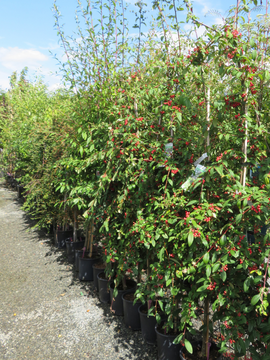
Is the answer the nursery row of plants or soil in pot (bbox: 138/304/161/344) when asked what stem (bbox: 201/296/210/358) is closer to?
the nursery row of plants

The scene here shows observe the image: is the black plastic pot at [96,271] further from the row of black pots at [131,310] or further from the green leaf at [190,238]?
the green leaf at [190,238]

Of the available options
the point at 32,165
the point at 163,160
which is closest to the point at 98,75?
the point at 163,160

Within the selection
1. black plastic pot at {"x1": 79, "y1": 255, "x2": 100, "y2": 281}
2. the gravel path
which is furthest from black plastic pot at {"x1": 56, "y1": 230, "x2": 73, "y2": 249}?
black plastic pot at {"x1": 79, "y1": 255, "x2": 100, "y2": 281}

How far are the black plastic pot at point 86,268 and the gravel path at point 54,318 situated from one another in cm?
8

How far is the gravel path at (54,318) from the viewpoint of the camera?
7.48 feet

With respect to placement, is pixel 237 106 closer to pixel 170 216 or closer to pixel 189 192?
pixel 189 192

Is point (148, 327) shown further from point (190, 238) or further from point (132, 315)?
point (190, 238)

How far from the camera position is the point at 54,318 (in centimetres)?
273

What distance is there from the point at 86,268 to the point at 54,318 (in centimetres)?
76

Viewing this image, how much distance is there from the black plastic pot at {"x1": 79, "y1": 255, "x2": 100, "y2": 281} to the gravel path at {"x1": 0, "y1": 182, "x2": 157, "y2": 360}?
82 mm

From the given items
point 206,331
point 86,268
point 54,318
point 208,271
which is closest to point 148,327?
point 206,331

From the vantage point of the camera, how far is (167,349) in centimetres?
202

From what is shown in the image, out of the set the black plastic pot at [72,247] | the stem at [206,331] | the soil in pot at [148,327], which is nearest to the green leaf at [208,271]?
the stem at [206,331]

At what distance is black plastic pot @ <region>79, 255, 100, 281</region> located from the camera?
340 centimetres
